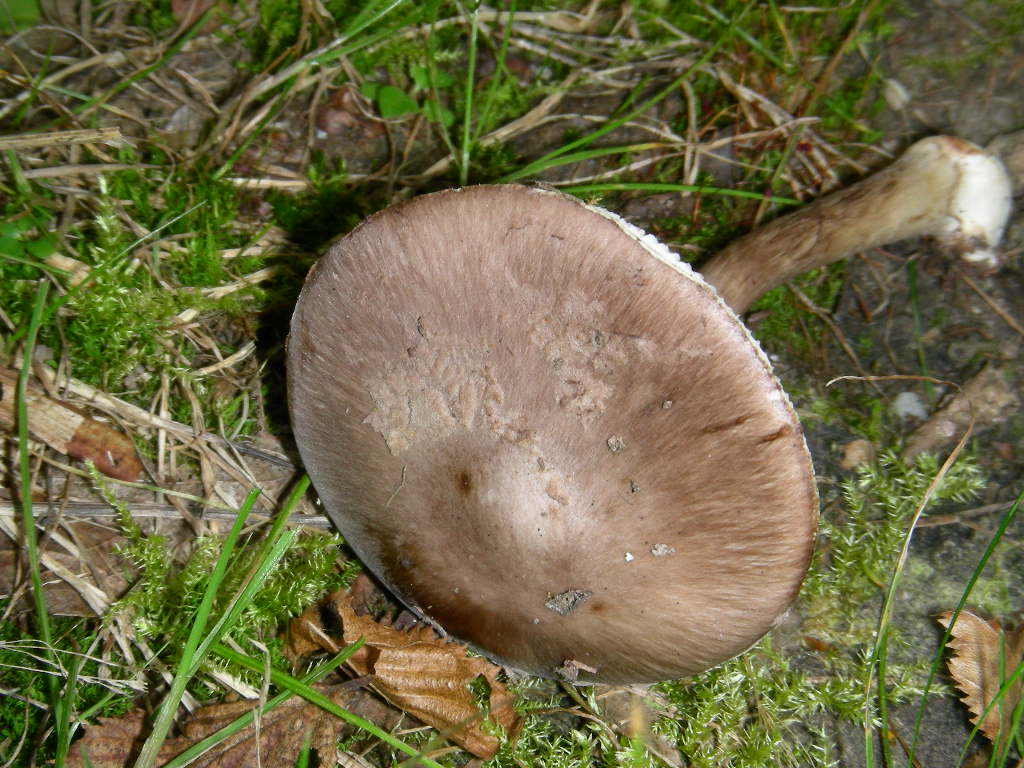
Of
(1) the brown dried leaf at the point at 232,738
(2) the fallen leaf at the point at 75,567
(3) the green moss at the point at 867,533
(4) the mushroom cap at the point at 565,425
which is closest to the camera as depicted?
(4) the mushroom cap at the point at 565,425

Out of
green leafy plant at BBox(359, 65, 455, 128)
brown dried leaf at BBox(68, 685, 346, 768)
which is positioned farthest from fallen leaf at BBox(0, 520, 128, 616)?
green leafy plant at BBox(359, 65, 455, 128)

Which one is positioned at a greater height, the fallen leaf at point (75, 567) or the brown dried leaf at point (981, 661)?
the fallen leaf at point (75, 567)

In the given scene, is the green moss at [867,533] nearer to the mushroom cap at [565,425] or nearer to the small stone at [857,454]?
the small stone at [857,454]

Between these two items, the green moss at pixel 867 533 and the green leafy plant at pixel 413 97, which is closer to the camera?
the green moss at pixel 867 533

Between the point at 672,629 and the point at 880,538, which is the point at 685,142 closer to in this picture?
the point at 880,538

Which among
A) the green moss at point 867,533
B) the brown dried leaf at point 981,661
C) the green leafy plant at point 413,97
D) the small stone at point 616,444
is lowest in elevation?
the brown dried leaf at point 981,661

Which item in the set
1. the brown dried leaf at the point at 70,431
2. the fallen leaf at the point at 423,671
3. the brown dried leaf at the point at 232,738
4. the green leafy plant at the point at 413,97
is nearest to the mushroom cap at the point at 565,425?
the fallen leaf at the point at 423,671

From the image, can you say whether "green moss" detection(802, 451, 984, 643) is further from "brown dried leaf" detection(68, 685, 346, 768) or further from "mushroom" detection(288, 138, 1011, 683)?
"brown dried leaf" detection(68, 685, 346, 768)

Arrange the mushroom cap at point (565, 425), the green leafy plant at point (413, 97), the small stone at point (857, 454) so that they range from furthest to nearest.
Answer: the green leafy plant at point (413, 97), the small stone at point (857, 454), the mushroom cap at point (565, 425)
